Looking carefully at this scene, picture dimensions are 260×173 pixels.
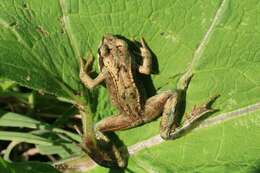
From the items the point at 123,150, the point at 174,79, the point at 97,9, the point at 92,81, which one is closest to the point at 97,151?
the point at 123,150

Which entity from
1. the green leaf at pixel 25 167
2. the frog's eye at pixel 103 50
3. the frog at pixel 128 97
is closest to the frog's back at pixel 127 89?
the frog at pixel 128 97

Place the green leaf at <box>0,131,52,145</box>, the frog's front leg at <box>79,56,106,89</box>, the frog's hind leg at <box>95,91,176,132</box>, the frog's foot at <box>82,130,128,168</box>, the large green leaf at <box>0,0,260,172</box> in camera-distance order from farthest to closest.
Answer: the green leaf at <box>0,131,52,145</box> → the frog's hind leg at <box>95,91,176,132</box> → the frog's foot at <box>82,130,128,168</box> → the frog's front leg at <box>79,56,106,89</box> → the large green leaf at <box>0,0,260,172</box>

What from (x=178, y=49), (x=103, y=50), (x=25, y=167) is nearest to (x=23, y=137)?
(x=25, y=167)

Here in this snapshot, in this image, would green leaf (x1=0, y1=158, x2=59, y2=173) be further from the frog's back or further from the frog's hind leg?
the frog's back

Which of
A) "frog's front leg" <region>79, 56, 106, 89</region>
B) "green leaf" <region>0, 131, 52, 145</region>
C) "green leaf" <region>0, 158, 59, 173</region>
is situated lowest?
"green leaf" <region>0, 131, 52, 145</region>

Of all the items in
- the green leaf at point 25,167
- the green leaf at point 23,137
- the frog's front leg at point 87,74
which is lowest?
the green leaf at point 23,137

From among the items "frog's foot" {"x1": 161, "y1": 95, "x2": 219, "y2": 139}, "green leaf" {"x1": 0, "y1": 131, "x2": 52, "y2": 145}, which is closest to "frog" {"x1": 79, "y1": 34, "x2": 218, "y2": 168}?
"frog's foot" {"x1": 161, "y1": 95, "x2": 219, "y2": 139}

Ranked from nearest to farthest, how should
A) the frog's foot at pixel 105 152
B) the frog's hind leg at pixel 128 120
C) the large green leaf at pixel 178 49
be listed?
the large green leaf at pixel 178 49 → the frog's foot at pixel 105 152 → the frog's hind leg at pixel 128 120

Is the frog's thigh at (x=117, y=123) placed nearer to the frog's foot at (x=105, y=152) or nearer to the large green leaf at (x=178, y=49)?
the frog's foot at (x=105, y=152)
